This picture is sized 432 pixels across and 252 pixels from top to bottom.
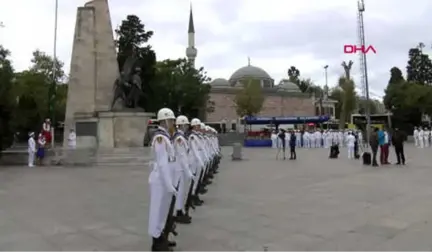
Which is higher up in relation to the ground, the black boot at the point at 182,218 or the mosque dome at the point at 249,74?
the mosque dome at the point at 249,74

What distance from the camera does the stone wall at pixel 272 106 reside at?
9944cm

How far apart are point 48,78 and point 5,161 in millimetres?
32001

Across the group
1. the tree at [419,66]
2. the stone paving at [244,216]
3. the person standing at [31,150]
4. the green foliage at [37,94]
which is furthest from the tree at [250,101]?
the stone paving at [244,216]

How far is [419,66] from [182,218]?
87.9 meters

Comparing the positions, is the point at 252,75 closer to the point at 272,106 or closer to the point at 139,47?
the point at 272,106

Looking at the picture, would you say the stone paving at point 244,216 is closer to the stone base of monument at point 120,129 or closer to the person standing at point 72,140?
the stone base of monument at point 120,129

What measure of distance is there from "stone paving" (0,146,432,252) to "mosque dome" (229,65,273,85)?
9728 centimetres

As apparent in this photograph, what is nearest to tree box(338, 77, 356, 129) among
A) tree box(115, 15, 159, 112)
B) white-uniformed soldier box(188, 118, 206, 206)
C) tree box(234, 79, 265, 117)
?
tree box(234, 79, 265, 117)

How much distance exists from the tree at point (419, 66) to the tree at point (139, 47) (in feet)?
162

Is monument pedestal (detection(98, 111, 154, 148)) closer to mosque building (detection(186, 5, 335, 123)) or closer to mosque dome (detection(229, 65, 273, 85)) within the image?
mosque building (detection(186, 5, 335, 123))

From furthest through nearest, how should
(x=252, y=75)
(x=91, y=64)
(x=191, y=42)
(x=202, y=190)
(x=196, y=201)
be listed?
(x=252, y=75), (x=191, y=42), (x=91, y=64), (x=202, y=190), (x=196, y=201)

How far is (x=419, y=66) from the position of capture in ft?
292


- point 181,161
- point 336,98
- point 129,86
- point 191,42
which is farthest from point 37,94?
point 336,98

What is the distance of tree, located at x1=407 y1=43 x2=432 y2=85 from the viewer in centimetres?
8844
